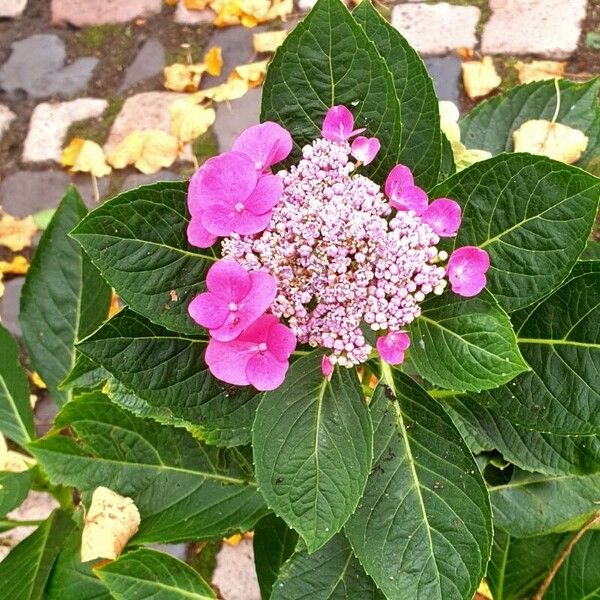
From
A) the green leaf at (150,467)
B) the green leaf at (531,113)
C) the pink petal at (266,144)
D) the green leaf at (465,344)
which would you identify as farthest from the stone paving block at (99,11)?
the green leaf at (465,344)

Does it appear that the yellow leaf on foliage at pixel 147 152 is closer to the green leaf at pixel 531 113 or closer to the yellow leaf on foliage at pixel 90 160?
the yellow leaf on foliage at pixel 90 160

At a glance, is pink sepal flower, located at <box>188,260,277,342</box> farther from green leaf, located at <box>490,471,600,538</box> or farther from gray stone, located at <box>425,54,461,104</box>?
gray stone, located at <box>425,54,461,104</box>

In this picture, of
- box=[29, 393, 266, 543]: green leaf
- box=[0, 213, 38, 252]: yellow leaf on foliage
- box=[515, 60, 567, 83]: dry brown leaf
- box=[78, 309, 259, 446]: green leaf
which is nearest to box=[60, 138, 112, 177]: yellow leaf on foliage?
box=[0, 213, 38, 252]: yellow leaf on foliage

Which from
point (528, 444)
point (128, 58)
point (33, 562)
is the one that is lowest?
point (33, 562)

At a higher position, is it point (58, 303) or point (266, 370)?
point (266, 370)

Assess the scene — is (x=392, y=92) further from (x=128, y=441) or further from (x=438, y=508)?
(x=128, y=441)

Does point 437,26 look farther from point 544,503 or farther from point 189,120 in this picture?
point 544,503

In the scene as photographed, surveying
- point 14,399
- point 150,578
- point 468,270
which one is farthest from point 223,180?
point 14,399
